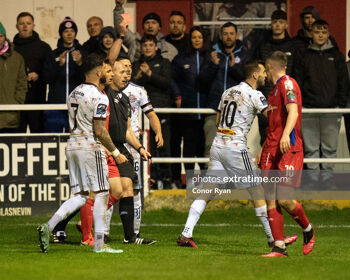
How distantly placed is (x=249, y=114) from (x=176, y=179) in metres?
4.21

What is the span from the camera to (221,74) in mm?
14180

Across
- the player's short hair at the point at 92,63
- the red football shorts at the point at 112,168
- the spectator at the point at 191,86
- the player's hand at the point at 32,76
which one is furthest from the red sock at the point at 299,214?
the player's hand at the point at 32,76

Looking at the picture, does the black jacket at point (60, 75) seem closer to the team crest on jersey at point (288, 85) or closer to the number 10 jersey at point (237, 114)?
the number 10 jersey at point (237, 114)

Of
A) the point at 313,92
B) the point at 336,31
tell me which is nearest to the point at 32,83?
the point at 313,92

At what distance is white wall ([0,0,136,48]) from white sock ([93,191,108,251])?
7429 millimetres

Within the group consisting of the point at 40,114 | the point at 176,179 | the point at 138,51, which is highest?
the point at 138,51

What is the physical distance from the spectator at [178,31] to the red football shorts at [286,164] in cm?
494

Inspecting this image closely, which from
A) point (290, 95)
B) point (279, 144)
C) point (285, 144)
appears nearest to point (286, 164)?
point (279, 144)

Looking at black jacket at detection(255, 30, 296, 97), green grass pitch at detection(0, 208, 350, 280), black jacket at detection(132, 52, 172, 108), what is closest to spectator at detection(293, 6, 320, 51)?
black jacket at detection(255, 30, 296, 97)

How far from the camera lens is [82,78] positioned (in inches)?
560

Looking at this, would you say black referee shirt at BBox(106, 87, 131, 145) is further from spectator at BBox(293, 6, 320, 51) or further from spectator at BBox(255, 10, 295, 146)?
spectator at BBox(293, 6, 320, 51)

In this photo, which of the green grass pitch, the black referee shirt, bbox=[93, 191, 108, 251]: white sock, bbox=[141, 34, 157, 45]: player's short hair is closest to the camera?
the green grass pitch

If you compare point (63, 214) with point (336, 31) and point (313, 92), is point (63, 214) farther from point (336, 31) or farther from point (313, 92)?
point (336, 31)

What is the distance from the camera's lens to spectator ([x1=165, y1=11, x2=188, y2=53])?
1455cm
